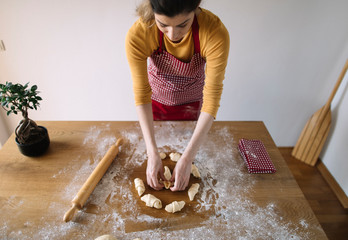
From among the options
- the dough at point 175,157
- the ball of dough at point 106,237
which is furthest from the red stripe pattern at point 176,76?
the ball of dough at point 106,237

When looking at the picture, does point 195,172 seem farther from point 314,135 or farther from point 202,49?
point 314,135

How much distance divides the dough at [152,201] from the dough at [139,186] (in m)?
0.03

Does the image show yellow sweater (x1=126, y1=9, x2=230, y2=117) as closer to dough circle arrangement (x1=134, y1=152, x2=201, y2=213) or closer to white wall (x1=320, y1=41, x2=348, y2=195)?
dough circle arrangement (x1=134, y1=152, x2=201, y2=213)

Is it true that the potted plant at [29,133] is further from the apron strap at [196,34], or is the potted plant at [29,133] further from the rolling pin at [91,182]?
the apron strap at [196,34]

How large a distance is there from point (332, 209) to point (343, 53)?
52.6 inches

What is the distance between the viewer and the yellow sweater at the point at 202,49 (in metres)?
1.02

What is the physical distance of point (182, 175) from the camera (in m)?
0.99

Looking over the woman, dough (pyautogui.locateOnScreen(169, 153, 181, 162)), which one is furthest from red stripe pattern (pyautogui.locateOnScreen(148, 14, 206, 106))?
dough (pyautogui.locateOnScreen(169, 153, 181, 162))

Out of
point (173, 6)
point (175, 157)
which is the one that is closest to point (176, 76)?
point (175, 157)

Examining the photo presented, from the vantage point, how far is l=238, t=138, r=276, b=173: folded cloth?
1.10 meters

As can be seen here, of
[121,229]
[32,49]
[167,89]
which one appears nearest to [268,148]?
[167,89]

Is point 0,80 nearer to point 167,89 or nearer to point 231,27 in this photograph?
point 167,89

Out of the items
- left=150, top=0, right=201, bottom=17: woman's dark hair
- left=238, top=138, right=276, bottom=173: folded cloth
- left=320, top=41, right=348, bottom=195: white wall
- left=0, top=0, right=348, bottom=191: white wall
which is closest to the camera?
left=150, top=0, right=201, bottom=17: woman's dark hair

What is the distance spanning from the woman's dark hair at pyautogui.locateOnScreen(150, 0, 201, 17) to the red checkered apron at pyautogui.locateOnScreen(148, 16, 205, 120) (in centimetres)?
29
